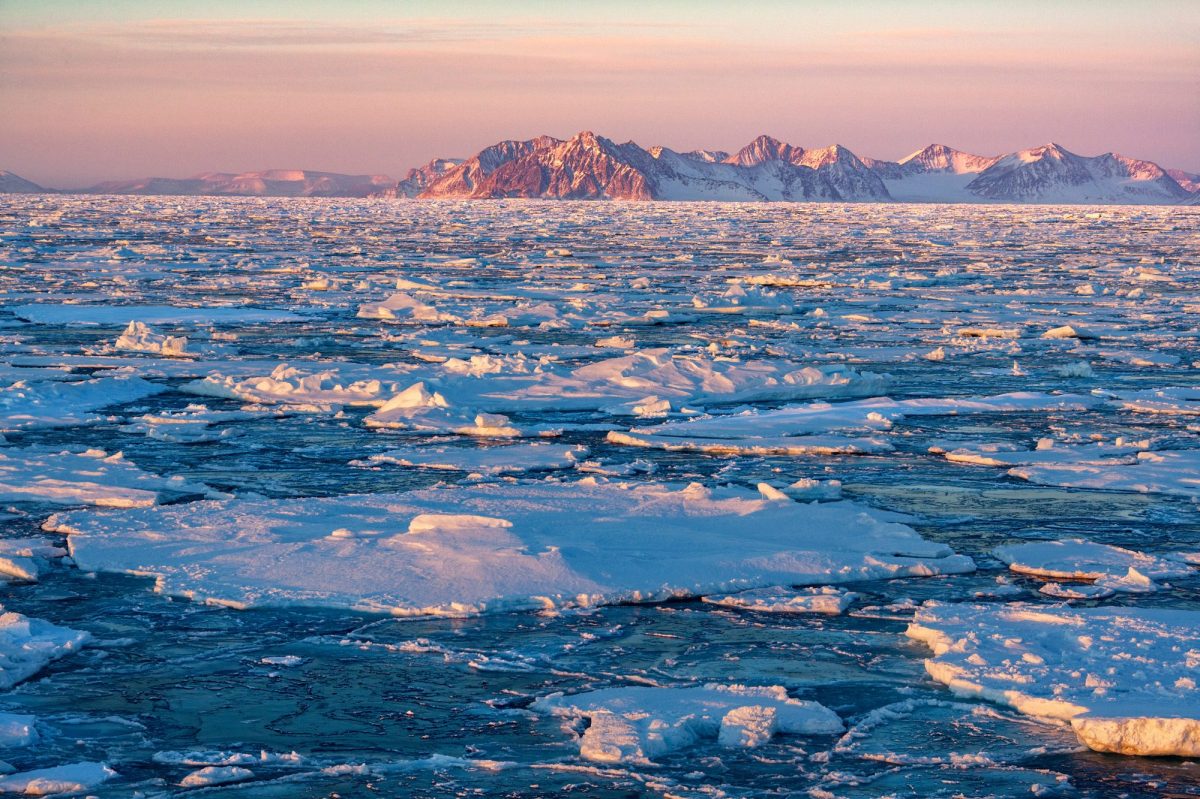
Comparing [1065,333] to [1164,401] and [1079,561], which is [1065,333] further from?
[1079,561]

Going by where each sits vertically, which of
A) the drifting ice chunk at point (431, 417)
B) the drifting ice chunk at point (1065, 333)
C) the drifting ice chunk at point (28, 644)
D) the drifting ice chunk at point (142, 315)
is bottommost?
the drifting ice chunk at point (28, 644)

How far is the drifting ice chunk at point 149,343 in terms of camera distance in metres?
15.0

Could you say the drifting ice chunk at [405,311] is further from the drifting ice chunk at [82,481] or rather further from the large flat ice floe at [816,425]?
the drifting ice chunk at [82,481]

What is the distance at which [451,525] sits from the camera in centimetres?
713

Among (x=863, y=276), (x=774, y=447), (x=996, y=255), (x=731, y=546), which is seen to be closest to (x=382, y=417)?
(x=774, y=447)

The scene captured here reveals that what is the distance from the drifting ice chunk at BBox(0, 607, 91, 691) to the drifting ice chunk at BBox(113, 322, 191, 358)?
9.55m

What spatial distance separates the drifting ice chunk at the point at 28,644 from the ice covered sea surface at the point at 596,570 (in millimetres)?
22

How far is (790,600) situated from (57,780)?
322 cm

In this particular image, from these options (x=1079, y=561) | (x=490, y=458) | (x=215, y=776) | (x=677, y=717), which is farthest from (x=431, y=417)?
(x=215, y=776)

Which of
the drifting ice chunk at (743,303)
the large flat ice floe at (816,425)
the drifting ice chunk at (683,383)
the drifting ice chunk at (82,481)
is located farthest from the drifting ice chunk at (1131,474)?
the drifting ice chunk at (743,303)

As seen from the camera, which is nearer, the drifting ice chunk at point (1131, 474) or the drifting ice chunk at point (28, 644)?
the drifting ice chunk at point (28, 644)

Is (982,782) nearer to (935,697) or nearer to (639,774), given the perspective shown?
(935,697)

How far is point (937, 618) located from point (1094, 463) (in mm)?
3932

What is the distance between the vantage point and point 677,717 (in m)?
4.70
